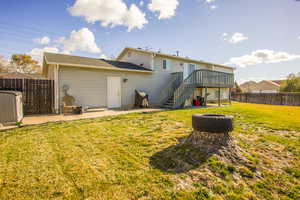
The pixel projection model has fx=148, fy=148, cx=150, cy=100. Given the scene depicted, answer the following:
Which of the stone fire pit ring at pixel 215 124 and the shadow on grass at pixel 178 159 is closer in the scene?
the shadow on grass at pixel 178 159

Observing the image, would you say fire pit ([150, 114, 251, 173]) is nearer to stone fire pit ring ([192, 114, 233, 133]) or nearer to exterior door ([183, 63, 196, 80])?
stone fire pit ring ([192, 114, 233, 133])

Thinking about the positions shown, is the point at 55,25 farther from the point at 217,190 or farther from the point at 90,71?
the point at 217,190

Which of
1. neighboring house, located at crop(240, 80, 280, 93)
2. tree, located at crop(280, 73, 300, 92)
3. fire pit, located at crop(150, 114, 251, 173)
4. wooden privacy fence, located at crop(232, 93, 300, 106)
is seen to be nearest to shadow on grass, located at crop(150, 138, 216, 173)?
fire pit, located at crop(150, 114, 251, 173)

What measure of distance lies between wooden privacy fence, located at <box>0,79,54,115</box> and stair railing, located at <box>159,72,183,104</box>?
299 inches

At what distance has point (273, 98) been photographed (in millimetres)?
17391

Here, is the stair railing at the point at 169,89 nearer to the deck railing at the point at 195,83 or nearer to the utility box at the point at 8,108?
the deck railing at the point at 195,83

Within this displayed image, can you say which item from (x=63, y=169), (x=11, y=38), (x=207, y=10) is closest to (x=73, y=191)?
(x=63, y=169)

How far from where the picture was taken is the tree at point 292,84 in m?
23.5

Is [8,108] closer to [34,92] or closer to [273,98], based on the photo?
[34,92]

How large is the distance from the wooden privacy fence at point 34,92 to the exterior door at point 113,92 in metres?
3.29

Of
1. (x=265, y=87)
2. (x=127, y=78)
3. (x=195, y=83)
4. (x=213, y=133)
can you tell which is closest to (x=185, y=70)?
(x=195, y=83)

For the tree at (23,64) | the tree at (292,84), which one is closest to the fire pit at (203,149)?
the tree at (292,84)

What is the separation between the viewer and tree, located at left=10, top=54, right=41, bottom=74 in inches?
1121

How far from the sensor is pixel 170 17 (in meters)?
12.6
